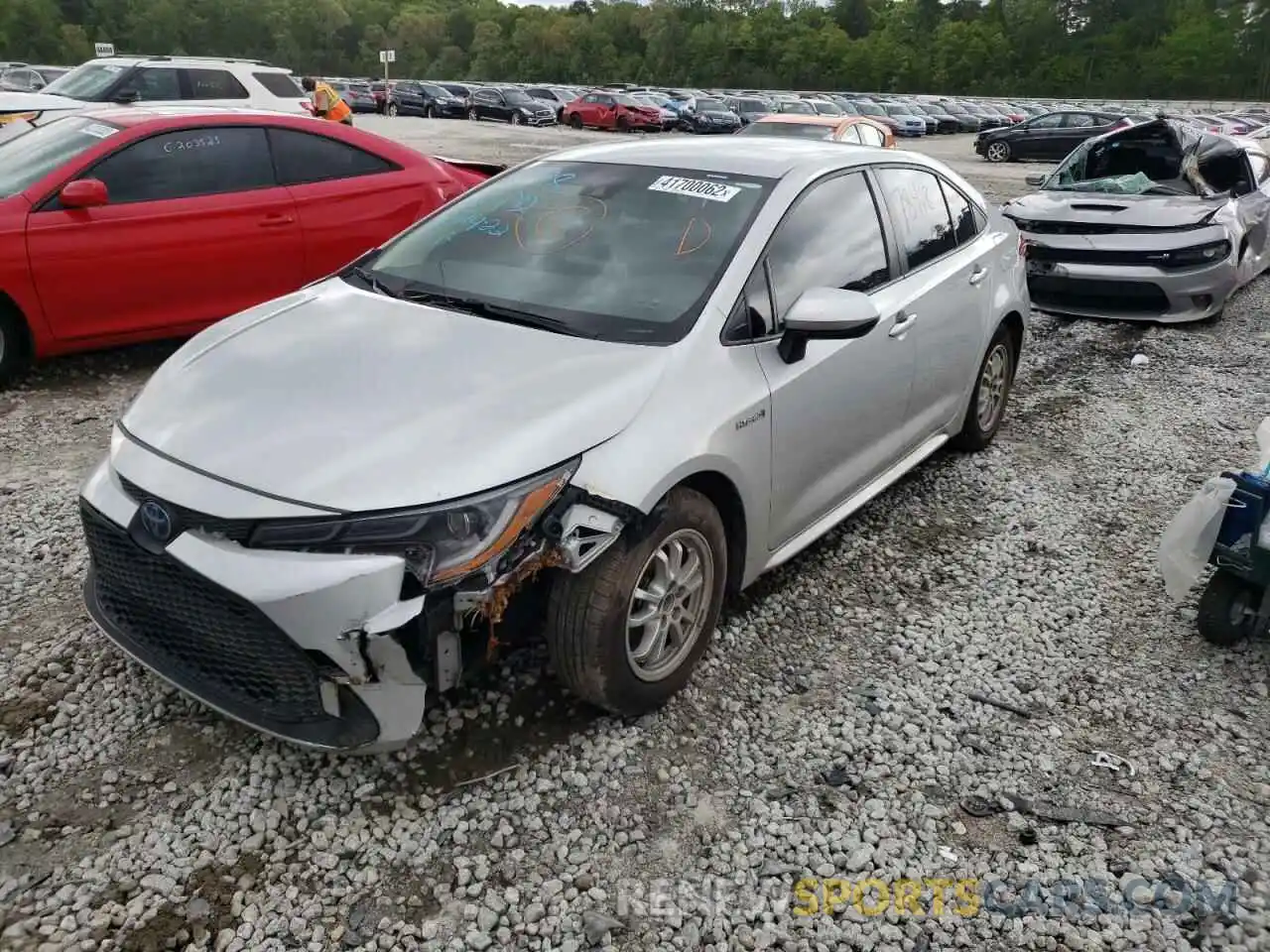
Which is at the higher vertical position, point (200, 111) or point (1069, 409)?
point (200, 111)

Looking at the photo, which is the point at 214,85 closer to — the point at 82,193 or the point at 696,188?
the point at 82,193

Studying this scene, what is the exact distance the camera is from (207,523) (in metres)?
2.54

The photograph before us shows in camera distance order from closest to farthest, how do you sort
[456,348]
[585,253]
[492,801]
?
[492,801], [456,348], [585,253]

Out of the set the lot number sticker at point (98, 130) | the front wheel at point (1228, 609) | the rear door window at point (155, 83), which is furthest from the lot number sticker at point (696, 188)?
the rear door window at point (155, 83)

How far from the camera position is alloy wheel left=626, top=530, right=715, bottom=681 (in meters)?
2.97

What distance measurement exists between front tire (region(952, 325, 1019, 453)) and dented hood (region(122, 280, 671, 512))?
2.70 metres

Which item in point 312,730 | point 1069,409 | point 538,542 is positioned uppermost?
point 538,542

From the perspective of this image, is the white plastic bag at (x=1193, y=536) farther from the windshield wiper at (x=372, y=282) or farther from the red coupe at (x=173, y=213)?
the red coupe at (x=173, y=213)

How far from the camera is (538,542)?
8.63 feet

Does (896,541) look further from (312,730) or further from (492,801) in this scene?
(312,730)

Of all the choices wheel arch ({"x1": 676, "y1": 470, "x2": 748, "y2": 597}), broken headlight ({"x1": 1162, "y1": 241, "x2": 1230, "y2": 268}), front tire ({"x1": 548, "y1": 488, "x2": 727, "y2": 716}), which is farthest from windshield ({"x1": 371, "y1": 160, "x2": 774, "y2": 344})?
broken headlight ({"x1": 1162, "y1": 241, "x2": 1230, "y2": 268})

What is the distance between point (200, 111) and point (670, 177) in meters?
3.93

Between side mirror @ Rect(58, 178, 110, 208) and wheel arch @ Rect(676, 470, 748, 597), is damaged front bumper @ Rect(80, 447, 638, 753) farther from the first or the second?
side mirror @ Rect(58, 178, 110, 208)

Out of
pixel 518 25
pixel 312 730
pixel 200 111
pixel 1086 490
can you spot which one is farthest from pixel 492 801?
pixel 518 25
